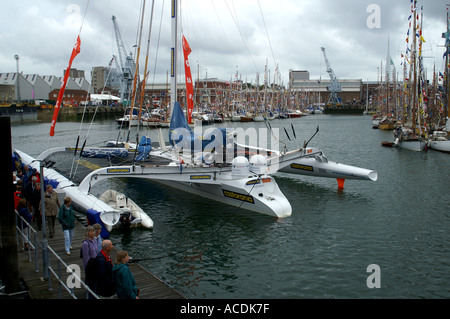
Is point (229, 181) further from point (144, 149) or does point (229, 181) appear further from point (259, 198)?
point (144, 149)

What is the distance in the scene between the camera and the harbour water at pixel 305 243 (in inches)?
388

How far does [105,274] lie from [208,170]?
9239 mm

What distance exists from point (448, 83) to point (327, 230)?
34.4 m

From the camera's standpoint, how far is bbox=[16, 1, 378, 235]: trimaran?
582 inches

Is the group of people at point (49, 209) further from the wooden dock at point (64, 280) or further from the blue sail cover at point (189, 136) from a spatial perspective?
the blue sail cover at point (189, 136)

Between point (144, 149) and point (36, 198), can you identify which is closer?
point (36, 198)

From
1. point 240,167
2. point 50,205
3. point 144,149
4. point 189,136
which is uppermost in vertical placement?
point 189,136

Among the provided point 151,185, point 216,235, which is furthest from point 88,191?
point 151,185

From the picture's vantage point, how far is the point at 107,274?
6.92m

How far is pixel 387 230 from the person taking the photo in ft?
45.4

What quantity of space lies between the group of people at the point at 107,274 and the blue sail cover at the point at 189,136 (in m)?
10.4

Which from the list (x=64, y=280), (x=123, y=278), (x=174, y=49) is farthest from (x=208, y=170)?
(x=123, y=278)

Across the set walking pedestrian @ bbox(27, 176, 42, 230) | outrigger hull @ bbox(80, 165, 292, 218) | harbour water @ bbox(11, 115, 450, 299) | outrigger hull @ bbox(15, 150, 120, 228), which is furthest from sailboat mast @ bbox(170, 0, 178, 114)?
walking pedestrian @ bbox(27, 176, 42, 230)

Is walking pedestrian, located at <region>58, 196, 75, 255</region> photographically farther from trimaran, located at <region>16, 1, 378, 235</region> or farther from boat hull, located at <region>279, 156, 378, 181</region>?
boat hull, located at <region>279, 156, 378, 181</region>
